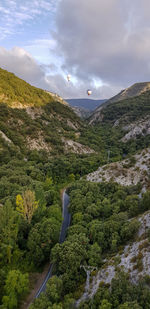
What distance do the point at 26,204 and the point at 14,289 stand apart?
13.5 metres

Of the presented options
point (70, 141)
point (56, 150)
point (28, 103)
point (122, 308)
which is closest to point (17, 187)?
point (122, 308)

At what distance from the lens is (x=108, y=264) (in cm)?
2425

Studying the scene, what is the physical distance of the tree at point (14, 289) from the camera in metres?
22.8

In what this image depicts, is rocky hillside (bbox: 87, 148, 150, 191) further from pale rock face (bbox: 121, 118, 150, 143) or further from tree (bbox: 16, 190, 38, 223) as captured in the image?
pale rock face (bbox: 121, 118, 150, 143)

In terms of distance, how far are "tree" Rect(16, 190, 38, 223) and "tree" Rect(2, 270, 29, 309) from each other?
1132 cm

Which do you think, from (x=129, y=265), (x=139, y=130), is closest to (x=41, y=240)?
(x=129, y=265)

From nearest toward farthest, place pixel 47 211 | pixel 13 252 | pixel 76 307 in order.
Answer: pixel 76 307
pixel 13 252
pixel 47 211

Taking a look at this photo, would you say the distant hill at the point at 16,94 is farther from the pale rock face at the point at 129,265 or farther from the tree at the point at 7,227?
the pale rock face at the point at 129,265

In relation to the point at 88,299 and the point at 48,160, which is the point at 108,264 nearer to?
the point at 88,299

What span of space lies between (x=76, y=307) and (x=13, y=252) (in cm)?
1440

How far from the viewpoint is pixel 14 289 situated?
78.3 ft

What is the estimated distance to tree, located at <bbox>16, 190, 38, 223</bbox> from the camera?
3456 cm

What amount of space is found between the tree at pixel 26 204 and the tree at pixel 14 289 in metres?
11.3

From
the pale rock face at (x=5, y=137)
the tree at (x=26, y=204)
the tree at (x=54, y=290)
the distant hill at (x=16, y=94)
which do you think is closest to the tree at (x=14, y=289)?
the tree at (x=54, y=290)
